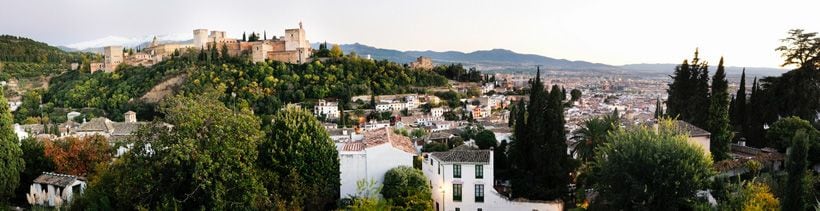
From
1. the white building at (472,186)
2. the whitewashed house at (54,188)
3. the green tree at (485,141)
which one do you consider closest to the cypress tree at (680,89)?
the green tree at (485,141)

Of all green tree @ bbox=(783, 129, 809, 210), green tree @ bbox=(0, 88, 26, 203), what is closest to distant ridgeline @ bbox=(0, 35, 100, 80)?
green tree @ bbox=(0, 88, 26, 203)

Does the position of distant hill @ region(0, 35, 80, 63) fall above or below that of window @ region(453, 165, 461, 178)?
above

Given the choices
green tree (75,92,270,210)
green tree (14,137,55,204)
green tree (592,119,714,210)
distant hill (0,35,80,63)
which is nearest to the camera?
green tree (592,119,714,210)

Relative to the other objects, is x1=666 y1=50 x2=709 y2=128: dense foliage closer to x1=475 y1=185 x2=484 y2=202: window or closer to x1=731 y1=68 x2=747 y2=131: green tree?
x1=731 y1=68 x2=747 y2=131: green tree

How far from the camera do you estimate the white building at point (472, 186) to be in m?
18.5

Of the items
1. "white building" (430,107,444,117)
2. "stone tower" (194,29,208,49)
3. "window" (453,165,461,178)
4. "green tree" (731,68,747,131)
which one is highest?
"stone tower" (194,29,208,49)

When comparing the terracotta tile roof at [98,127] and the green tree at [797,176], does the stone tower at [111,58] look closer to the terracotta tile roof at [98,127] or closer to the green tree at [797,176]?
the terracotta tile roof at [98,127]

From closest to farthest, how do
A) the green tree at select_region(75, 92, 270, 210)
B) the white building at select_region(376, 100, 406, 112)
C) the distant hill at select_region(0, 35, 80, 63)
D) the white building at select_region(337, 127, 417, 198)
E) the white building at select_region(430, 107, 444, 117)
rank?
the green tree at select_region(75, 92, 270, 210)
the white building at select_region(337, 127, 417, 198)
the white building at select_region(376, 100, 406, 112)
the white building at select_region(430, 107, 444, 117)
the distant hill at select_region(0, 35, 80, 63)

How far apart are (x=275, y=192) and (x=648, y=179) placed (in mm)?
10759

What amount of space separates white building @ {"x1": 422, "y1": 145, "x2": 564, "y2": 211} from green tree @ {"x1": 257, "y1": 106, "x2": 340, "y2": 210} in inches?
150

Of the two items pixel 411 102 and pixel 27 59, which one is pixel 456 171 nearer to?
pixel 411 102

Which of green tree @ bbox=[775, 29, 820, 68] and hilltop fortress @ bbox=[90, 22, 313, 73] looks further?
hilltop fortress @ bbox=[90, 22, 313, 73]

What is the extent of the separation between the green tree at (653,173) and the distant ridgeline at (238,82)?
51721 mm

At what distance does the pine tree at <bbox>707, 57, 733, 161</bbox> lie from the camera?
23.1m
